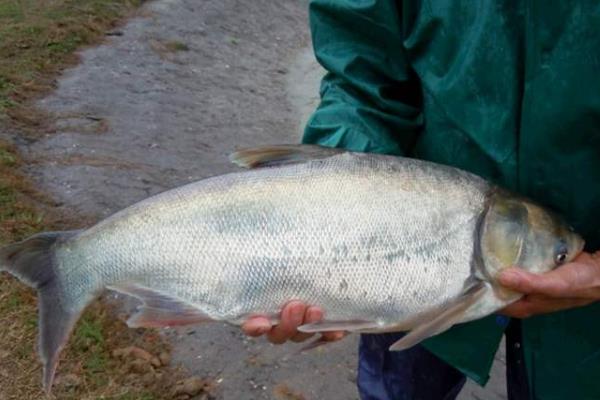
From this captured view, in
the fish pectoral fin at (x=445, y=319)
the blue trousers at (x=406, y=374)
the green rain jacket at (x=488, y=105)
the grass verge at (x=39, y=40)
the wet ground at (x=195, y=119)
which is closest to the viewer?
the green rain jacket at (x=488, y=105)

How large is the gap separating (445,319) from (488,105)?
1.89 ft

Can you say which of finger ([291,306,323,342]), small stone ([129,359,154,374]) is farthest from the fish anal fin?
small stone ([129,359,154,374])

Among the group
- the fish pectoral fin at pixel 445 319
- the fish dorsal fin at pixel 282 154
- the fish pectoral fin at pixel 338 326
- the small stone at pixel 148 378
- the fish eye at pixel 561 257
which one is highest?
the fish dorsal fin at pixel 282 154

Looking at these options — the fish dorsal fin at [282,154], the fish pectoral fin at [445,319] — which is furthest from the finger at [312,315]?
the fish dorsal fin at [282,154]

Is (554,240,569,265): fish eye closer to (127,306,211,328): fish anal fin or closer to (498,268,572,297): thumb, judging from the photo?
(498,268,572,297): thumb

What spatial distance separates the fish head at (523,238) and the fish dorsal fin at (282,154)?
463 millimetres

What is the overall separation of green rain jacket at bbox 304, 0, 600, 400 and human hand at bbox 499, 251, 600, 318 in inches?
6.4

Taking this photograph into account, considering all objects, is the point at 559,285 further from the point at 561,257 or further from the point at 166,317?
the point at 166,317

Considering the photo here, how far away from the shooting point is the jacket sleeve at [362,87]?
7.51 ft

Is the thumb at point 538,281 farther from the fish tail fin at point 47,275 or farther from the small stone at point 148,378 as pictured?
the small stone at point 148,378

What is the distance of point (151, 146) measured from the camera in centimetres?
643

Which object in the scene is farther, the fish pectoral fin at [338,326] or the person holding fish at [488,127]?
the fish pectoral fin at [338,326]

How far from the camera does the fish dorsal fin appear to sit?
2.11m

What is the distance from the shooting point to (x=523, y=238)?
210 centimetres
